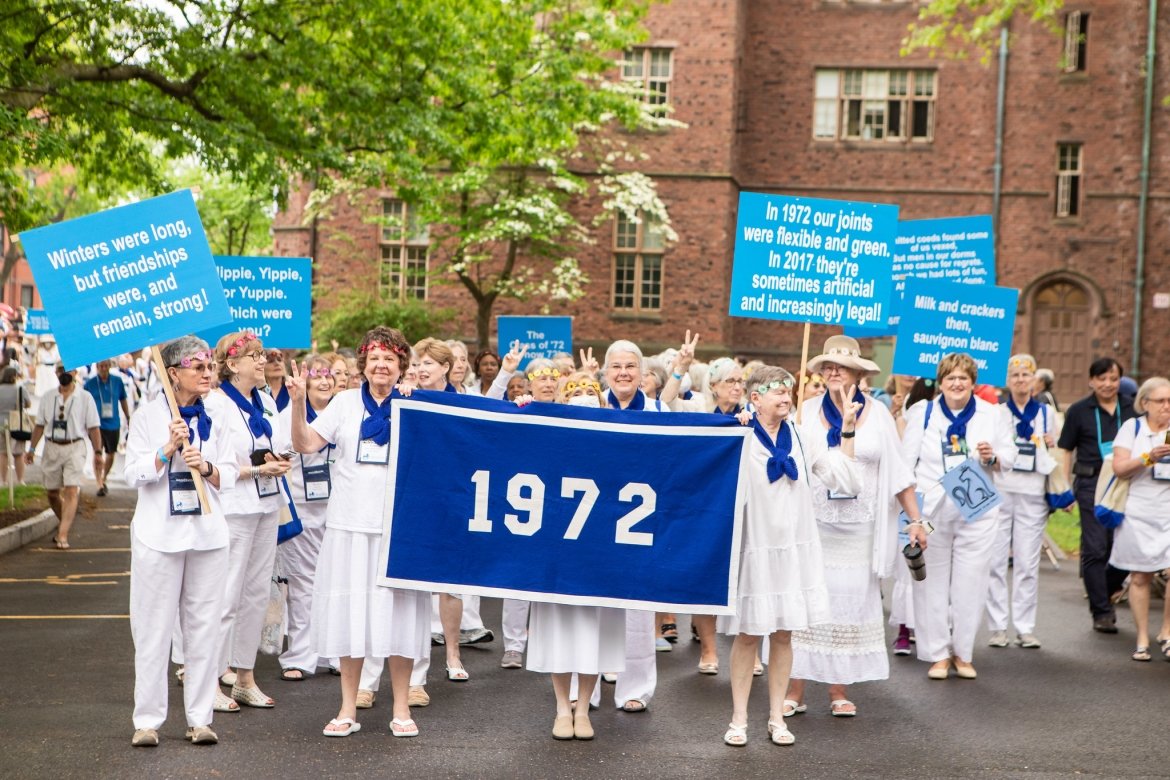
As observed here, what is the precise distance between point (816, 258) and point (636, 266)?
25.5 meters

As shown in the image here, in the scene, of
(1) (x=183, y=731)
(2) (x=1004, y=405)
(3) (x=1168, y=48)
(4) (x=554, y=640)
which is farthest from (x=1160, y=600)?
(3) (x=1168, y=48)

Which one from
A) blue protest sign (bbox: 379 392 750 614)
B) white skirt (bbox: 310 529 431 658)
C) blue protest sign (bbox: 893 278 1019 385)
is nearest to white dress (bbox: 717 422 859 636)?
blue protest sign (bbox: 379 392 750 614)

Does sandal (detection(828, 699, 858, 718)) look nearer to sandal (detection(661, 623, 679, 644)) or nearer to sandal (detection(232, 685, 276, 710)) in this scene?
sandal (detection(661, 623, 679, 644))

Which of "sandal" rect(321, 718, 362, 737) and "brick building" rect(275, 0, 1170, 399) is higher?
"brick building" rect(275, 0, 1170, 399)

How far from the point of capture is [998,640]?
1077cm

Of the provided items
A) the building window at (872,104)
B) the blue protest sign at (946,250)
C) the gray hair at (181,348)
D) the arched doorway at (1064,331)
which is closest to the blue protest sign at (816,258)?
the gray hair at (181,348)

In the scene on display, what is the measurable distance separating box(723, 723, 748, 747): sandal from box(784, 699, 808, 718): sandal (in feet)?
2.40

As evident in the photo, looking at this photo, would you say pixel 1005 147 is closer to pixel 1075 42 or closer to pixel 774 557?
pixel 1075 42

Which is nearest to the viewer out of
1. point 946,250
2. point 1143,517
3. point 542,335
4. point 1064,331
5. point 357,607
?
point 357,607

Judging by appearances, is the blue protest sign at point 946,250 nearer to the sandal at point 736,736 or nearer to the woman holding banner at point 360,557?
the sandal at point 736,736

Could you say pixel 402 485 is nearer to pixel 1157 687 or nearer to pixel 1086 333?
pixel 1157 687

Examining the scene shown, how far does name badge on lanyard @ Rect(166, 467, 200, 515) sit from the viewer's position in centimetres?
684

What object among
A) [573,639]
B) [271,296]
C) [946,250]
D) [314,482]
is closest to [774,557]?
[573,639]

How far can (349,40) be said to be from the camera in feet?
57.2
